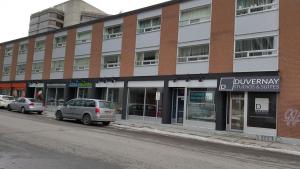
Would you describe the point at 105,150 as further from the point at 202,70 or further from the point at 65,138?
the point at 202,70

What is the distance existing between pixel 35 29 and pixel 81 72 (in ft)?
161

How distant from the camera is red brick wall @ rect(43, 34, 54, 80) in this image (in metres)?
35.9

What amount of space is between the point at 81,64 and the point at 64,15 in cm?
4448

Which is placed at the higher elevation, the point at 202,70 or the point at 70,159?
the point at 202,70

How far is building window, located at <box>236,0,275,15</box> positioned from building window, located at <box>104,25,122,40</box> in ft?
37.4

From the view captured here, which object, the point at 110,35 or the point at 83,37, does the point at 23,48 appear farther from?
the point at 110,35

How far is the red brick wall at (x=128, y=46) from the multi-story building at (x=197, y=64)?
0.08m

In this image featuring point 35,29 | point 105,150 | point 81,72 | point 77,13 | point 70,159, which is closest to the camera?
point 70,159

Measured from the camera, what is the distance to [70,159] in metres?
8.54

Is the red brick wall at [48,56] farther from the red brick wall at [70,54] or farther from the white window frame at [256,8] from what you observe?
the white window frame at [256,8]

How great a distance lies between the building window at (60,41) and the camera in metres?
34.9

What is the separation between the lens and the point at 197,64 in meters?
21.9

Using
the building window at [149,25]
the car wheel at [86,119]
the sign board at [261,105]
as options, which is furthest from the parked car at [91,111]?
the sign board at [261,105]

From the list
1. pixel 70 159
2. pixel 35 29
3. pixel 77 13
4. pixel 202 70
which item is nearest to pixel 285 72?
pixel 202 70
